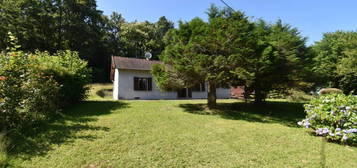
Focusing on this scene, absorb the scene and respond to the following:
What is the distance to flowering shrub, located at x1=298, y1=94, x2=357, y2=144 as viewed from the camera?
4705 millimetres

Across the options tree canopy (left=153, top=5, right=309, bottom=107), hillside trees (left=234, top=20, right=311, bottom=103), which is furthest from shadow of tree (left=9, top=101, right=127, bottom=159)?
hillside trees (left=234, top=20, right=311, bottom=103)

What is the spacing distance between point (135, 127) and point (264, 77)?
23.6 feet

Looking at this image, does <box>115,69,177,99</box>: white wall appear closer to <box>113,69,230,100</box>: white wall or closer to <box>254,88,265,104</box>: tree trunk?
<box>113,69,230,100</box>: white wall

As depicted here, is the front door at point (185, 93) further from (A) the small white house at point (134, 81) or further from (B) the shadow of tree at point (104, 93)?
(B) the shadow of tree at point (104, 93)

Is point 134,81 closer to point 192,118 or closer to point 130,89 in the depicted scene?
point 130,89

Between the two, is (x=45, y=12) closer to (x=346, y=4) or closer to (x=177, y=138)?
(x=177, y=138)

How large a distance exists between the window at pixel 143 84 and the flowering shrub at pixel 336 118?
11.7 m

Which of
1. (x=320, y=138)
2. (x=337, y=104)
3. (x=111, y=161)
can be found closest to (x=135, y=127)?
(x=111, y=161)

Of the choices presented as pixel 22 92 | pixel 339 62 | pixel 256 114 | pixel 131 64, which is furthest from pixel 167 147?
pixel 339 62

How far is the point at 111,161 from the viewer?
338 centimetres

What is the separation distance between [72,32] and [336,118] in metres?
34.9

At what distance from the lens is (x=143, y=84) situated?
1472cm

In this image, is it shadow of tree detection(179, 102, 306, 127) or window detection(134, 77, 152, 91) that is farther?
window detection(134, 77, 152, 91)

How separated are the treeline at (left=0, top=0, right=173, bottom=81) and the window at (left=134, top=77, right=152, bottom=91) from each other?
54.5 feet
